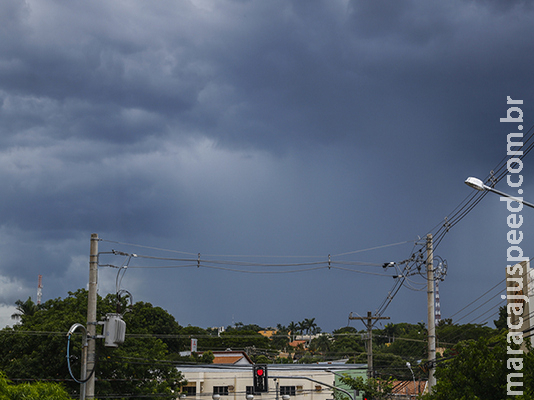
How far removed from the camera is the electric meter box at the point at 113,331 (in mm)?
25125

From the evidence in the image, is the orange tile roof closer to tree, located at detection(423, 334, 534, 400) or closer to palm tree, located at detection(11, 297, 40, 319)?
palm tree, located at detection(11, 297, 40, 319)

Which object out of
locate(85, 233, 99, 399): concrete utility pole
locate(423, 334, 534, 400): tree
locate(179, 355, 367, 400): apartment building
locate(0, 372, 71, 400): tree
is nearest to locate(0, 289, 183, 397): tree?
locate(85, 233, 99, 399): concrete utility pole

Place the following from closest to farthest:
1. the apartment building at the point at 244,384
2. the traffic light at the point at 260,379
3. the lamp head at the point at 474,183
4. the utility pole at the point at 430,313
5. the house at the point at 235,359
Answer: the lamp head at the point at 474,183 → the utility pole at the point at 430,313 → the traffic light at the point at 260,379 → the apartment building at the point at 244,384 → the house at the point at 235,359

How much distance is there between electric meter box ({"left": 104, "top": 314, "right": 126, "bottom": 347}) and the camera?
82.4 feet

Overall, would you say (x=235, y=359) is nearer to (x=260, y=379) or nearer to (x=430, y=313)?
(x=260, y=379)

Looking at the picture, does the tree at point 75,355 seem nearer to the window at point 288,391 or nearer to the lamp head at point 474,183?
the lamp head at point 474,183

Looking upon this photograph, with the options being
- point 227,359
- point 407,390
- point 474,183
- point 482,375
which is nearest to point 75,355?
point 482,375

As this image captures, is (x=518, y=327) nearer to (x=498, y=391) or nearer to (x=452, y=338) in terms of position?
(x=498, y=391)

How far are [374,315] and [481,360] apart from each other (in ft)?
86.4

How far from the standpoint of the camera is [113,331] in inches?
992

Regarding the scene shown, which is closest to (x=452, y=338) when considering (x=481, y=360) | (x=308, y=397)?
(x=308, y=397)

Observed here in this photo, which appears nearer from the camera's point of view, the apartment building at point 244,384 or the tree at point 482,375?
the tree at point 482,375

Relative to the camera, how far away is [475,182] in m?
16.2

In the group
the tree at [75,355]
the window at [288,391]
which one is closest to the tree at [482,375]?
the tree at [75,355]
